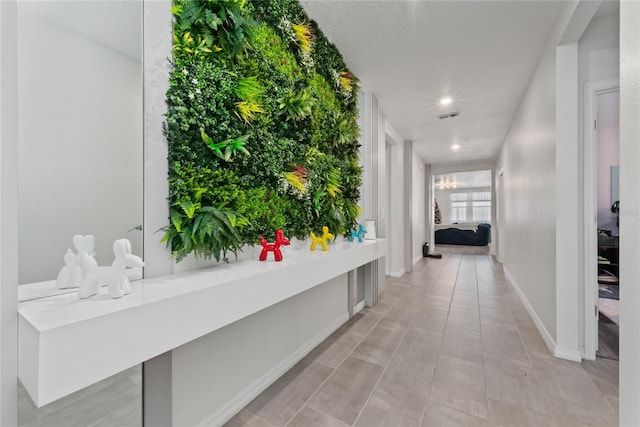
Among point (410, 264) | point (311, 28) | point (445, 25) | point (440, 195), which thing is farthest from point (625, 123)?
point (440, 195)

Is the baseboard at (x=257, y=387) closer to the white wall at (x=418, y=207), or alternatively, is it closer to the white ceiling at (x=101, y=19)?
the white ceiling at (x=101, y=19)

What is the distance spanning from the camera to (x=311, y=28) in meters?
2.14

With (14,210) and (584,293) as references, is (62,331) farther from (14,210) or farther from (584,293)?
(584,293)

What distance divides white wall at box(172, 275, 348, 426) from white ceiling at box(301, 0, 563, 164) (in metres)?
2.26

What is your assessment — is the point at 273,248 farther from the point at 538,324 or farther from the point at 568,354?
the point at 538,324

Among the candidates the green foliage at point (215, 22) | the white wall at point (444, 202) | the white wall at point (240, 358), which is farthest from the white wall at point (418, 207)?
the white wall at point (444, 202)

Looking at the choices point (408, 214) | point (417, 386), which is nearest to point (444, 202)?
point (408, 214)

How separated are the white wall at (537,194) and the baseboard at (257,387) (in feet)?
6.74

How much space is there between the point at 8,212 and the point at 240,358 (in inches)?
48.4

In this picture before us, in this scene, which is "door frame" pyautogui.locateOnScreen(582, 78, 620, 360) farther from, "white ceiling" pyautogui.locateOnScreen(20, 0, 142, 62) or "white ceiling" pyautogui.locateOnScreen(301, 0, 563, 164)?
"white ceiling" pyautogui.locateOnScreen(20, 0, 142, 62)

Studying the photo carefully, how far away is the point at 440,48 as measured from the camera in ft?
7.91

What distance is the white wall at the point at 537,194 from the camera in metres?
2.24

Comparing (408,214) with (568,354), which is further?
(408,214)

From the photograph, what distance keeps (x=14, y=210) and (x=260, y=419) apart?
146 cm
